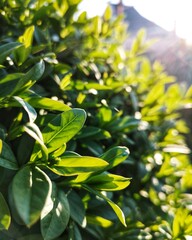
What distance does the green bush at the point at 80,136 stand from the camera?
810 mm

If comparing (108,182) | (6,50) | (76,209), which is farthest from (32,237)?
(6,50)

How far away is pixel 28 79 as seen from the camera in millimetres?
893

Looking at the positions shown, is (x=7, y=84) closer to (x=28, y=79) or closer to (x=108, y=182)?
(x=28, y=79)

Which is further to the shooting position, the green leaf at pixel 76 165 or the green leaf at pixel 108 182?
the green leaf at pixel 108 182

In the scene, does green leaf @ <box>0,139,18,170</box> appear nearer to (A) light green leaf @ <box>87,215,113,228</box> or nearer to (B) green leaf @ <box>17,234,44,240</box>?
(B) green leaf @ <box>17,234,44,240</box>

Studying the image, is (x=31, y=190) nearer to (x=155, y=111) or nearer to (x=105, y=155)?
(x=105, y=155)

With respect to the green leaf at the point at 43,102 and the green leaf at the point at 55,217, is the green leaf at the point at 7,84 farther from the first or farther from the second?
the green leaf at the point at 55,217

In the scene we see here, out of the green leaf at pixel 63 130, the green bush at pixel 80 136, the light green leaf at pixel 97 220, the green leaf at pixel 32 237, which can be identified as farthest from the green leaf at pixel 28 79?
the light green leaf at pixel 97 220

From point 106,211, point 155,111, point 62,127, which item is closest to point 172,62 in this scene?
point 155,111

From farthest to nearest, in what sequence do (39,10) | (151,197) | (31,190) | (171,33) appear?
(171,33)
(151,197)
(39,10)
(31,190)

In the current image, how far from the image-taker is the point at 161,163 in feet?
5.27

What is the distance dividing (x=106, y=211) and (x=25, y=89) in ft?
1.71

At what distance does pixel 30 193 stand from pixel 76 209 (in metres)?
0.34

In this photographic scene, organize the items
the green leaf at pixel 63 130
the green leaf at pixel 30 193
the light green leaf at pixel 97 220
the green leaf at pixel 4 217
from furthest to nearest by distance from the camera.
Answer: the light green leaf at pixel 97 220 < the green leaf at pixel 63 130 < the green leaf at pixel 4 217 < the green leaf at pixel 30 193
